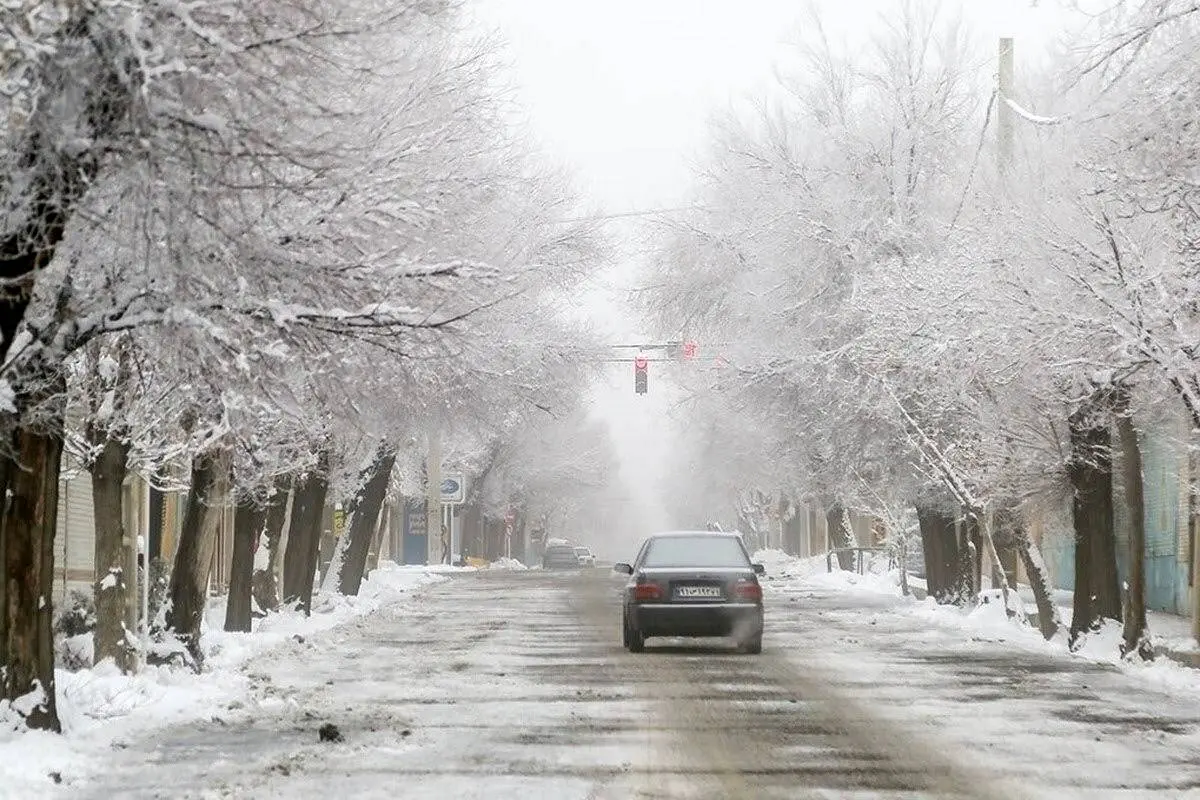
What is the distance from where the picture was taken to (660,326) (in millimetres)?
46656

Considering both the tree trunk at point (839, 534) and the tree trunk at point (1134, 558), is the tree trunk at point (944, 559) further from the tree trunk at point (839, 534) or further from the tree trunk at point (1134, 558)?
the tree trunk at point (839, 534)

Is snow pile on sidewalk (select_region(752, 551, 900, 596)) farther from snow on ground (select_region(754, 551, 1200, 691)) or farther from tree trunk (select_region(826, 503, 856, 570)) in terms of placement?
tree trunk (select_region(826, 503, 856, 570))

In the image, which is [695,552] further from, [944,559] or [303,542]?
[944,559]

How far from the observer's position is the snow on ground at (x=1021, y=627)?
71.5 feet

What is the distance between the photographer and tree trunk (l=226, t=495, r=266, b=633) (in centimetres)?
2733

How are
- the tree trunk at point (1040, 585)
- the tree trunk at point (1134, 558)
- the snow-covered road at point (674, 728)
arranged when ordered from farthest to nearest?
1. the tree trunk at point (1040, 585)
2. the tree trunk at point (1134, 558)
3. the snow-covered road at point (674, 728)

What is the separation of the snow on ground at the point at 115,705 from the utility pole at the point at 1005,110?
12.2 m

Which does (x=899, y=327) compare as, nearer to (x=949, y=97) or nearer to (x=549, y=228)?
(x=549, y=228)

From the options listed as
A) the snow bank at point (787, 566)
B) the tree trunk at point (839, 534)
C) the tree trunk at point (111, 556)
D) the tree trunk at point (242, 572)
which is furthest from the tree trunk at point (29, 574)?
the tree trunk at point (839, 534)

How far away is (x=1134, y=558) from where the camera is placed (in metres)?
23.9

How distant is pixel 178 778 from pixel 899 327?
1917 centimetres

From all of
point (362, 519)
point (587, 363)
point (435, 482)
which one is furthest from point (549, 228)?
point (435, 482)

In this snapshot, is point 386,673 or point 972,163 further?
point 972,163

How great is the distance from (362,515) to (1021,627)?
49.5 ft
